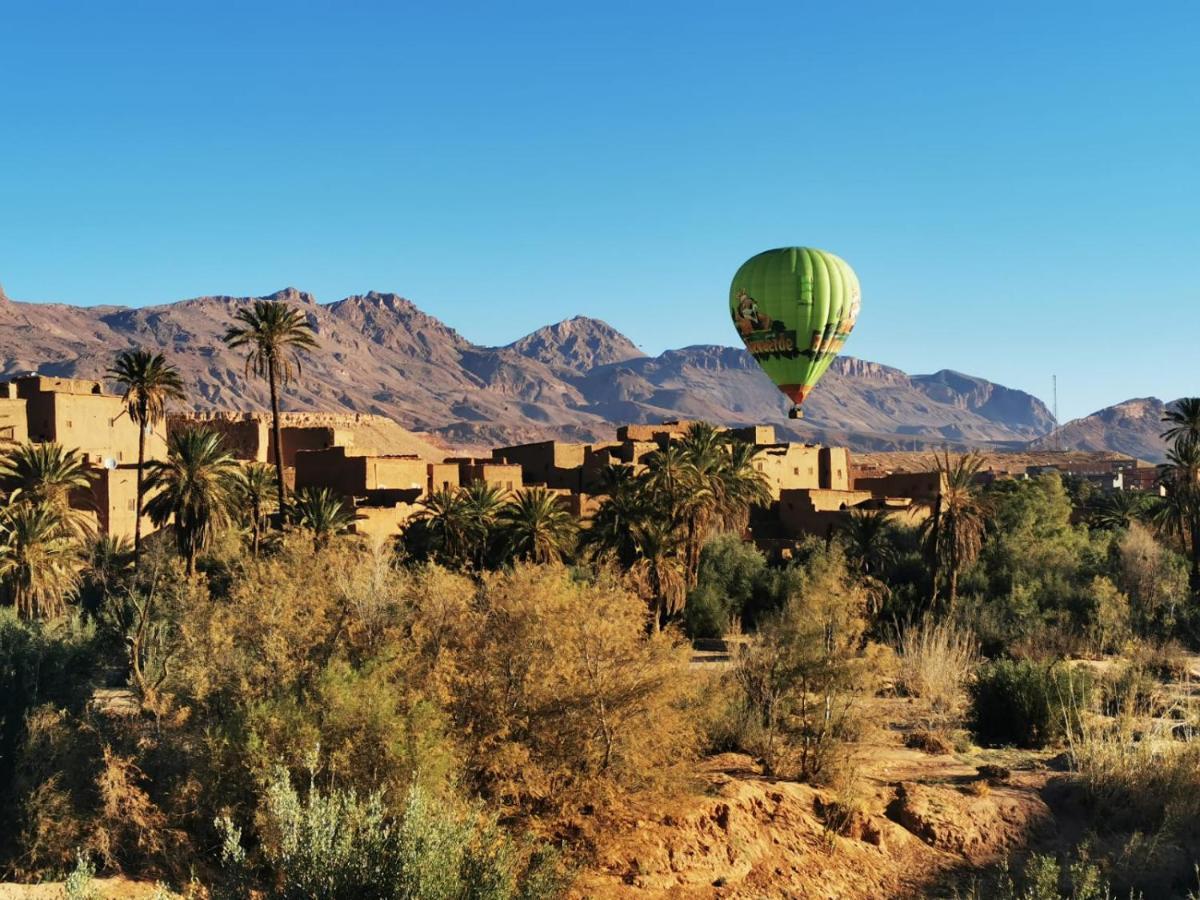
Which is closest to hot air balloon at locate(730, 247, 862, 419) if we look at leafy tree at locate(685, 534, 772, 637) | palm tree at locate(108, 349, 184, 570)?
leafy tree at locate(685, 534, 772, 637)

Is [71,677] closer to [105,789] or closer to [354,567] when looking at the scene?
[354,567]

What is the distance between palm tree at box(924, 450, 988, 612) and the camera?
3472cm

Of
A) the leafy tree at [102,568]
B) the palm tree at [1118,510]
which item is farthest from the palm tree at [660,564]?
the palm tree at [1118,510]

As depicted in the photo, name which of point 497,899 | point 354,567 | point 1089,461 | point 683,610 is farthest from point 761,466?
point 1089,461

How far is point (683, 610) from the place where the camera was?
35719mm

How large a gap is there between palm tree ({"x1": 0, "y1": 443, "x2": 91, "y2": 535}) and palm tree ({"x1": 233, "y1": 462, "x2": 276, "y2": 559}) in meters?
4.61

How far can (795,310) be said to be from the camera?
4622 centimetres

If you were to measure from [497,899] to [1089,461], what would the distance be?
142 meters

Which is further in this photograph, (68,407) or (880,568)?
(68,407)

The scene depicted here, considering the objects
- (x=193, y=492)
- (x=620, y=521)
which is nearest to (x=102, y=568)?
(x=193, y=492)

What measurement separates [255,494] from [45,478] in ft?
19.6

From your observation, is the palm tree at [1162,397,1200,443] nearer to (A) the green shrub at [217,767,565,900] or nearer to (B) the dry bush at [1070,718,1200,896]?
(B) the dry bush at [1070,718,1200,896]

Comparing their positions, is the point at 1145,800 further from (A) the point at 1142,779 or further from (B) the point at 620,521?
(B) the point at 620,521

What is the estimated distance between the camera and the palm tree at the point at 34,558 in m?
29.7
